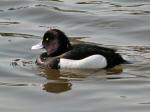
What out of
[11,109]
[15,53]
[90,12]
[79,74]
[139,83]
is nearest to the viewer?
[11,109]

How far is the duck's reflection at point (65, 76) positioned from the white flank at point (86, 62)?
9cm

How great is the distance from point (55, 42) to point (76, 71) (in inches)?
33.0

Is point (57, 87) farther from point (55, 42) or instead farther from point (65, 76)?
point (55, 42)

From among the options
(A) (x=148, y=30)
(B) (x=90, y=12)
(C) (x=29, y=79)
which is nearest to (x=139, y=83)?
(C) (x=29, y=79)

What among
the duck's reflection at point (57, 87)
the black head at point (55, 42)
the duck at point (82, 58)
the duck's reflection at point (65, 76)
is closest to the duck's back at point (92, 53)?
the duck at point (82, 58)

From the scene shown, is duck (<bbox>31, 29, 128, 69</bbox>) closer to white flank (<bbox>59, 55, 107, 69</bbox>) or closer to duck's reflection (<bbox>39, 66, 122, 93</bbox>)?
white flank (<bbox>59, 55, 107, 69</bbox>)

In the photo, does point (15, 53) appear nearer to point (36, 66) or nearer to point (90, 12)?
point (36, 66)

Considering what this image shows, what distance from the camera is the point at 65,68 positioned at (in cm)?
1180

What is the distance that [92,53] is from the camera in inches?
462

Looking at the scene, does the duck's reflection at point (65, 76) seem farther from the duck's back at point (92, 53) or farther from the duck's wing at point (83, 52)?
the duck's wing at point (83, 52)

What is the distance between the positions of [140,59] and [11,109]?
3781 mm

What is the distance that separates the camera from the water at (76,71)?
9.46m

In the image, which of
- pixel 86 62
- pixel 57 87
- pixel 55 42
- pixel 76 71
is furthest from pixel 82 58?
pixel 57 87

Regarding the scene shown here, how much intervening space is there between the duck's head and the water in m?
0.44
